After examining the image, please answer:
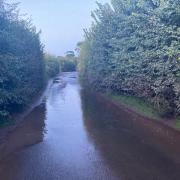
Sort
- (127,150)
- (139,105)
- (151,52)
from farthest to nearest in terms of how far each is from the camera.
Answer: (139,105)
(151,52)
(127,150)

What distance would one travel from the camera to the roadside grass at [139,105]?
53.0 ft

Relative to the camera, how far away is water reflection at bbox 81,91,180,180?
8.43 meters

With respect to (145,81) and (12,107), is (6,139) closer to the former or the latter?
(12,107)

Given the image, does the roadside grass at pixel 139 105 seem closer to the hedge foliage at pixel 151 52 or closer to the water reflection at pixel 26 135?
the hedge foliage at pixel 151 52

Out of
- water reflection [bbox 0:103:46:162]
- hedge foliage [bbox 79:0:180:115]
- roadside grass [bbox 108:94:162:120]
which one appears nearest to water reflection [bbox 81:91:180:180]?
roadside grass [bbox 108:94:162:120]

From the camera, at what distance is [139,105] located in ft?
61.3

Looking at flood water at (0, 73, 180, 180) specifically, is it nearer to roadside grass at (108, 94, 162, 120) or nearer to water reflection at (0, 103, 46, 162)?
water reflection at (0, 103, 46, 162)

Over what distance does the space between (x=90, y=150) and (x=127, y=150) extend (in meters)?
1.34

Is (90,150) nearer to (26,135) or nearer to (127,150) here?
(127,150)

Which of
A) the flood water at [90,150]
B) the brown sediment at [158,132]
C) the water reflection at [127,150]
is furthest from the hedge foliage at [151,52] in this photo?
the water reflection at [127,150]

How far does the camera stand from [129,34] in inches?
756

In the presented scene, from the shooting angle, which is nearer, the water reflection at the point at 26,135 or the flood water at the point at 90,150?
the flood water at the point at 90,150

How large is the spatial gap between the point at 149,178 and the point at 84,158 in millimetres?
2568

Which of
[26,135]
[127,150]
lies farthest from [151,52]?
[26,135]
